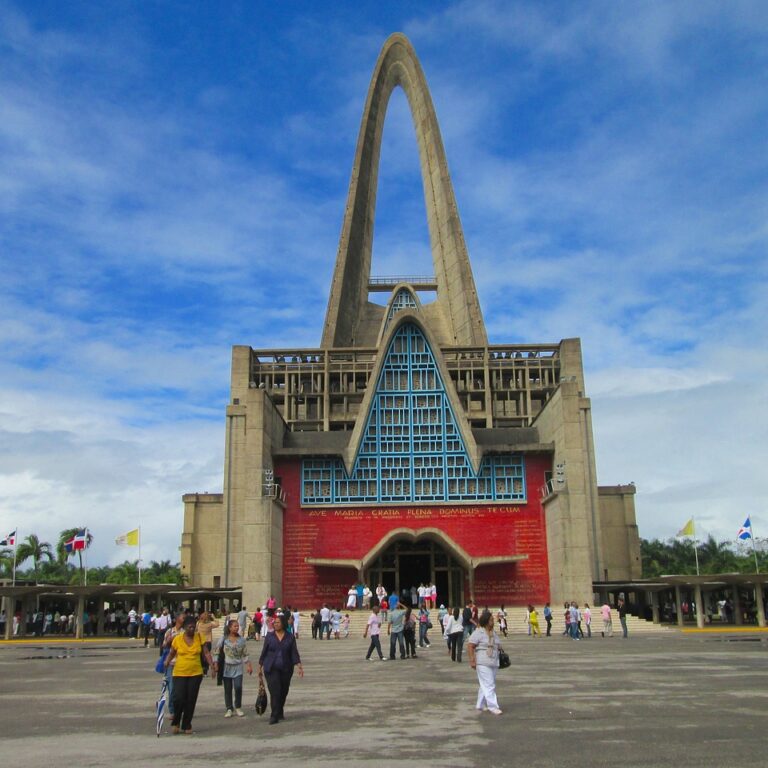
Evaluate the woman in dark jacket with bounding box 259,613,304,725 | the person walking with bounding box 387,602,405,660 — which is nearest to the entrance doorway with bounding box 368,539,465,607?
the person walking with bounding box 387,602,405,660

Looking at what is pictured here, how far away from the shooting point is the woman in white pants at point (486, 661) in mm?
10922

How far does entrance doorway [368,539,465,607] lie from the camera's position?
4381 centimetres

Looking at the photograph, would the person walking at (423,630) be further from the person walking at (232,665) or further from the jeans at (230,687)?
the jeans at (230,687)

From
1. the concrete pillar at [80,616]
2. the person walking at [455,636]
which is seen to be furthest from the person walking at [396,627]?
the concrete pillar at [80,616]

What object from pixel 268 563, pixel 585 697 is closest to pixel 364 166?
pixel 268 563

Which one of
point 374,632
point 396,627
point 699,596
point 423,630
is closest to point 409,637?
point 396,627

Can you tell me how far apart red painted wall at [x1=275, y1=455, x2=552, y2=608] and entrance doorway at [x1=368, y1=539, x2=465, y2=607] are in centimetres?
133

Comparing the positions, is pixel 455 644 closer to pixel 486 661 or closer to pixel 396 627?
pixel 396 627

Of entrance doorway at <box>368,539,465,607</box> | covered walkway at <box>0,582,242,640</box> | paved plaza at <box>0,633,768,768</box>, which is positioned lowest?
paved plaza at <box>0,633,768,768</box>

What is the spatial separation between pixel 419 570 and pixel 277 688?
35760mm

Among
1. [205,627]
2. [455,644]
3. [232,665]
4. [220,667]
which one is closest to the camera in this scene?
[232,665]

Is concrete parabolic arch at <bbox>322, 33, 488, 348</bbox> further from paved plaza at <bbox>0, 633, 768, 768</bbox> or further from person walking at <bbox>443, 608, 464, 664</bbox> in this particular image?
paved plaza at <bbox>0, 633, 768, 768</bbox>

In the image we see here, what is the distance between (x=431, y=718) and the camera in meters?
10.6

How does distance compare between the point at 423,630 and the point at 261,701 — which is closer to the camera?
the point at 261,701
